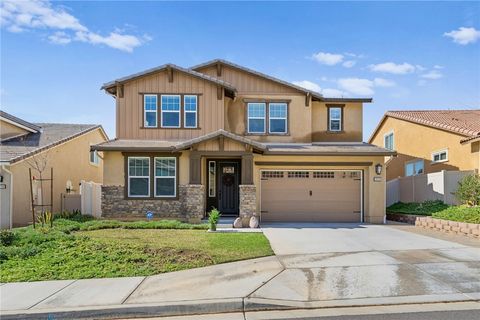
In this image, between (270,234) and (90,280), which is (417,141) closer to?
(270,234)

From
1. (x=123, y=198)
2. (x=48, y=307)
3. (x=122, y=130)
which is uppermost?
(x=122, y=130)

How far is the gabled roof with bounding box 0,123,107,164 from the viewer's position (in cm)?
1703

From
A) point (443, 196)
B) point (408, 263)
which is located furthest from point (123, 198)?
point (443, 196)

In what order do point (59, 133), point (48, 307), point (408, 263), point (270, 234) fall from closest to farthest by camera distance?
1. point (48, 307)
2. point (408, 263)
3. point (270, 234)
4. point (59, 133)

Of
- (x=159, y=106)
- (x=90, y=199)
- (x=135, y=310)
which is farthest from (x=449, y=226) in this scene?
(x=90, y=199)

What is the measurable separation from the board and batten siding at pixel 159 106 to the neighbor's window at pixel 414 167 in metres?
12.6

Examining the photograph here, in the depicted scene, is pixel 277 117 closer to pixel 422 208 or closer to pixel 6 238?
pixel 422 208

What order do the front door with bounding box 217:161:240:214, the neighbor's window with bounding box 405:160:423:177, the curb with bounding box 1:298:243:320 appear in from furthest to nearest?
the neighbor's window with bounding box 405:160:423:177 < the front door with bounding box 217:161:240:214 < the curb with bounding box 1:298:243:320

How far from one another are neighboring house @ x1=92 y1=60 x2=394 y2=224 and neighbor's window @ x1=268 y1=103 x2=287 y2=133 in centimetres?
5

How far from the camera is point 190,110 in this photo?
58.3 feet

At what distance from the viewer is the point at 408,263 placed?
27.8 ft

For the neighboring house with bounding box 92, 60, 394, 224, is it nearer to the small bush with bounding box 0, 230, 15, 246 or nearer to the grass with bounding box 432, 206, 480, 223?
the grass with bounding box 432, 206, 480, 223

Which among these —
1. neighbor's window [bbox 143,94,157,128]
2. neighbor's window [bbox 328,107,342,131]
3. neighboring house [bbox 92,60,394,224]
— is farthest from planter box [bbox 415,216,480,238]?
neighbor's window [bbox 143,94,157,128]

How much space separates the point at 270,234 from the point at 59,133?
1450cm
